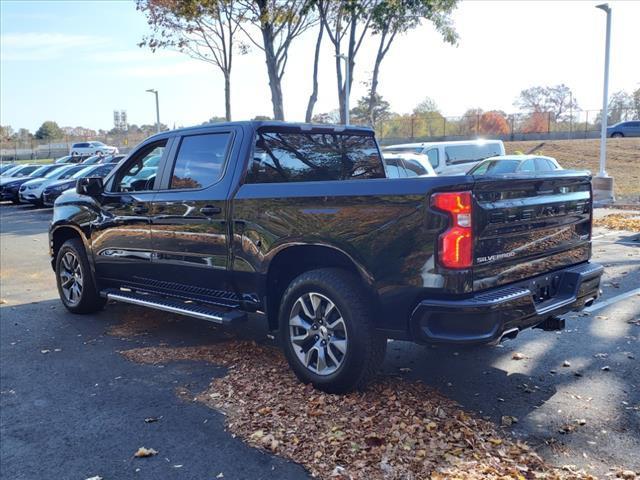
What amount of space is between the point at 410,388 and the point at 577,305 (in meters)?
1.38

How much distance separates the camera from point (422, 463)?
134 inches

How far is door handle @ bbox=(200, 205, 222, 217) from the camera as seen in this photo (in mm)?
5064

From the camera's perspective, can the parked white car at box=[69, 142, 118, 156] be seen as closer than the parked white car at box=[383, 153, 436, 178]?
No

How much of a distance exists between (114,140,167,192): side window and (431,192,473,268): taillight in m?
3.20

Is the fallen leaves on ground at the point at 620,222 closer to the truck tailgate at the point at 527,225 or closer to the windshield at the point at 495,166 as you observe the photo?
the windshield at the point at 495,166

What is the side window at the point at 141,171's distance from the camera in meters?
5.95

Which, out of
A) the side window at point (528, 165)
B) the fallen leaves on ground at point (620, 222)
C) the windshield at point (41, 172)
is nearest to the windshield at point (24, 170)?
the windshield at point (41, 172)

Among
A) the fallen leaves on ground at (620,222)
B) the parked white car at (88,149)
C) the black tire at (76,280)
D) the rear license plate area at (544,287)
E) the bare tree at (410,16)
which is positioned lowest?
the fallen leaves on ground at (620,222)

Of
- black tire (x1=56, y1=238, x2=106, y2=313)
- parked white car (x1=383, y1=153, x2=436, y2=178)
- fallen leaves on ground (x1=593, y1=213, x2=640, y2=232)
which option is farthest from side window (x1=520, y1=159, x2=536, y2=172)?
black tire (x1=56, y1=238, x2=106, y2=313)

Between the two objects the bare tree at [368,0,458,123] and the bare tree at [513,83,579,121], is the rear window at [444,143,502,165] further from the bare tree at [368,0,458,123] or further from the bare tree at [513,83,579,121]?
the bare tree at [513,83,579,121]

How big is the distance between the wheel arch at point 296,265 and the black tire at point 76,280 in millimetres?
2844

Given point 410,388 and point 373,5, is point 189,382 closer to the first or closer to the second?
point 410,388

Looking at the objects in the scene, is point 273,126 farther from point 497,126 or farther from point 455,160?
point 497,126

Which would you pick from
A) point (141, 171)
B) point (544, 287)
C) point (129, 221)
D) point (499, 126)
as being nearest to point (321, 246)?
point (544, 287)
